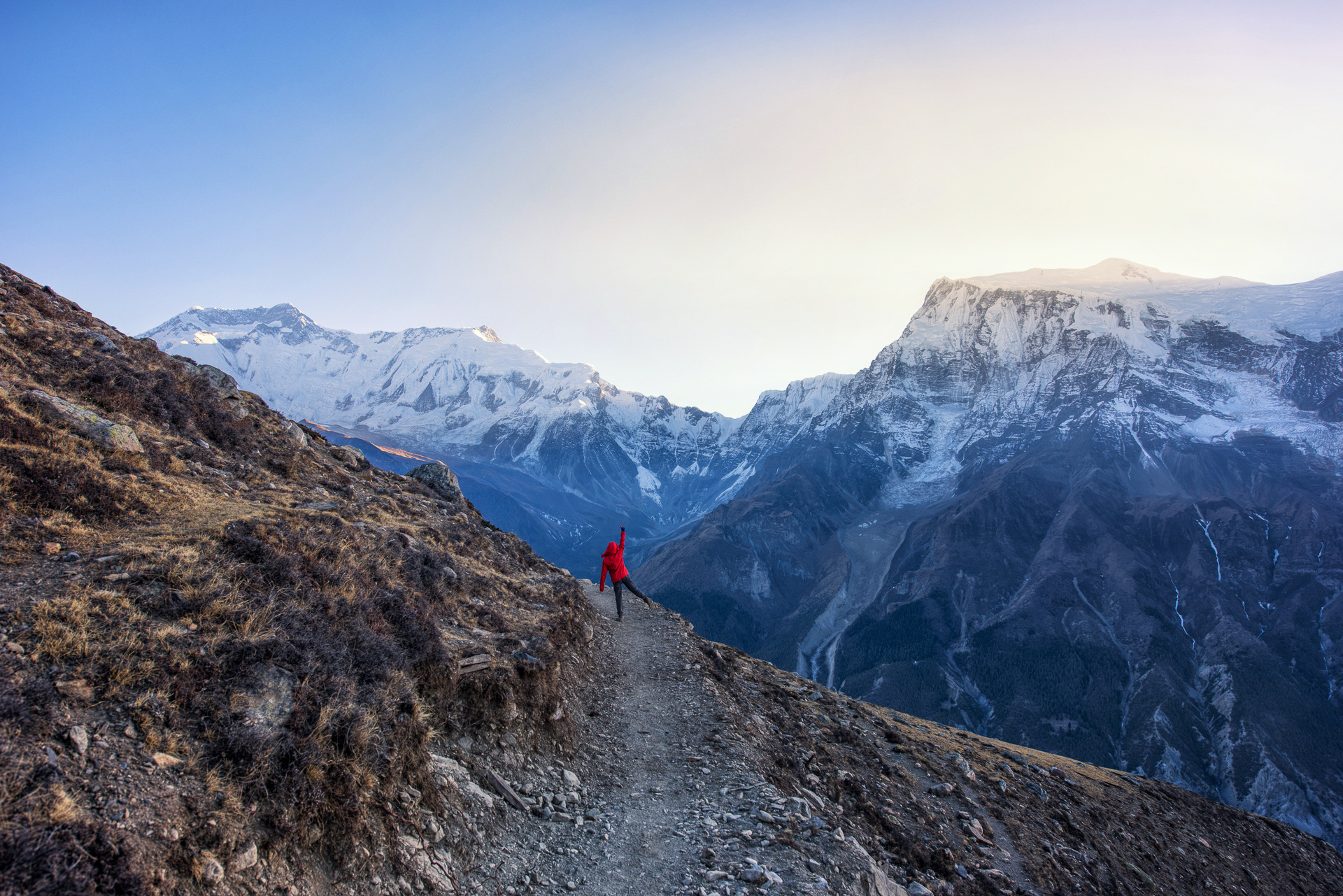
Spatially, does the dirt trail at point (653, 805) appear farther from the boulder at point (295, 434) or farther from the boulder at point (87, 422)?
the boulder at point (295, 434)

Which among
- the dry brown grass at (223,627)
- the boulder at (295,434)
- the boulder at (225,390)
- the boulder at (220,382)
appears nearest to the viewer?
the dry brown grass at (223,627)

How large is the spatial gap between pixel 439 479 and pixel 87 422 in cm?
2455

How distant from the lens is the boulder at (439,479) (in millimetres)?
40031

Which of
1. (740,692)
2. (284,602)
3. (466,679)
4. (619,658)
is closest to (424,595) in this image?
(466,679)

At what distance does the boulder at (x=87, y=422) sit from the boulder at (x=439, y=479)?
2139 centimetres

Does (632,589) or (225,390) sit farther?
(632,589)

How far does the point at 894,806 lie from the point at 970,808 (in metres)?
5.71

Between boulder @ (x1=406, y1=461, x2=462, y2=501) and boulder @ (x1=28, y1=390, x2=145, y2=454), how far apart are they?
70.2ft

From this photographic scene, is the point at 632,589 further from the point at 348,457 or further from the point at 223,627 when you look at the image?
the point at 223,627

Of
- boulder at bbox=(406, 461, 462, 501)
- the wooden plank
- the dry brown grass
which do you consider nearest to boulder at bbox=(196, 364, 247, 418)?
the dry brown grass

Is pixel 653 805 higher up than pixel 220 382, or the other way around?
pixel 220 382

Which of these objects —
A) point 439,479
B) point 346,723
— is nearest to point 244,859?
point 346,723

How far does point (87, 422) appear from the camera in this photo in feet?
56.2

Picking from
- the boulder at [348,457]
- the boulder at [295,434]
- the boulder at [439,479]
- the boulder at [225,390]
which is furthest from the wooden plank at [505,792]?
the boulder at [439,479]
